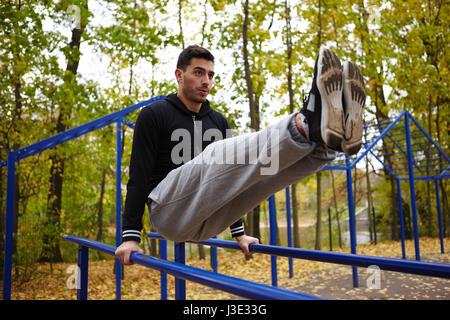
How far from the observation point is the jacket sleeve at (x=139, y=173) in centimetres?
163

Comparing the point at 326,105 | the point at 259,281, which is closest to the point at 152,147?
the point at 326,105

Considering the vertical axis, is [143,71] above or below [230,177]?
above

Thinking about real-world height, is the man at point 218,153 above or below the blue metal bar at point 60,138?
below

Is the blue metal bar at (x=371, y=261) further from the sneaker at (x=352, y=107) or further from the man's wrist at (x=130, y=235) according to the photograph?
the man's wrist at (x=130, y=235)

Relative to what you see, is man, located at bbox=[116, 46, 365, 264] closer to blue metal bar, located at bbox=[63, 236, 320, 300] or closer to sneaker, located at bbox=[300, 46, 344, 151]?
sneaker, located at bbox=[300, 46, 344, 151]

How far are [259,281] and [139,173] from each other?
15.7ft

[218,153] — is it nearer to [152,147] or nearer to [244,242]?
[152,147]

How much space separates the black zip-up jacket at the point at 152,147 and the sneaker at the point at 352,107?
96 cm

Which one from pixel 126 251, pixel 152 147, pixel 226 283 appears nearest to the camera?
pixel 226 283

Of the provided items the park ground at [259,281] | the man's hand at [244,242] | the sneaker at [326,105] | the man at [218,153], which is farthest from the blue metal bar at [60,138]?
the sneaker at [326,105]

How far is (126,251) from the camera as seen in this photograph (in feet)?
5.16

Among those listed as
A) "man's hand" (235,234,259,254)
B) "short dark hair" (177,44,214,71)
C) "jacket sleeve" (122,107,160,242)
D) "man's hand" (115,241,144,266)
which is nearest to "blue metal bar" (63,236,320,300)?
"man's hand" (115,241,144,266)

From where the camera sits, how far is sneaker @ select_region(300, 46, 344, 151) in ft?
3.54

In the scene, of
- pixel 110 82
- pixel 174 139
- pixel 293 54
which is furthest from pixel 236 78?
pixel 174 139
